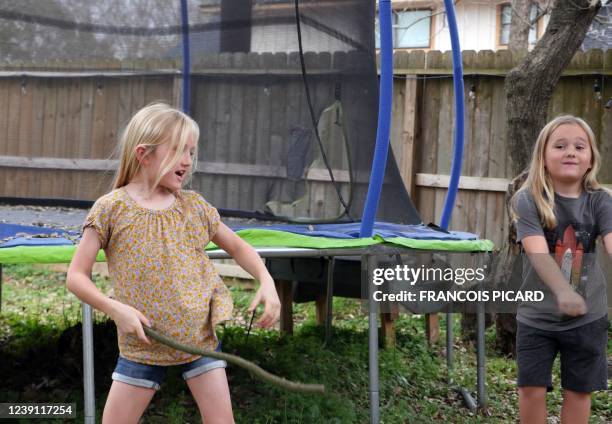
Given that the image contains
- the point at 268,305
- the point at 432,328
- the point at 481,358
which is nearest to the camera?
the point at 268,305

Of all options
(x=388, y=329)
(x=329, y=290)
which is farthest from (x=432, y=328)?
(x=329, y=290)

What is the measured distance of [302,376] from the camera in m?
3.69

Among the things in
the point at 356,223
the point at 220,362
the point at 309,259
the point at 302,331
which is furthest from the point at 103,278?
the point at 220,362

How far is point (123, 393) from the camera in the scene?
1.96 metres

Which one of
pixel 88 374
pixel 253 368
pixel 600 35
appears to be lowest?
pixel 88 374

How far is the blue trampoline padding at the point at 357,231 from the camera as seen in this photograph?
3.22 m

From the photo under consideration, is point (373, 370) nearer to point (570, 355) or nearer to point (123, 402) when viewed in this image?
point (570, 355)

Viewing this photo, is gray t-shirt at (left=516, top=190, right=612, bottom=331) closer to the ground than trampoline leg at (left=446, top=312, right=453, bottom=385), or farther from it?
farther from it

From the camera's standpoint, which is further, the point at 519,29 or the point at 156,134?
the point at 519,29

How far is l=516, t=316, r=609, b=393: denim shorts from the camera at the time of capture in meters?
2.32

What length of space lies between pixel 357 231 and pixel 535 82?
5.88 ft

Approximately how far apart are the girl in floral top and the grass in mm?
1139

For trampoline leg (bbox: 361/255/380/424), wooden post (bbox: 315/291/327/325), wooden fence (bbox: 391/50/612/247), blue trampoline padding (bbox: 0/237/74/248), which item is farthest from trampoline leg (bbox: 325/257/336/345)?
wooden fence (bbox: 391/50/612/247)

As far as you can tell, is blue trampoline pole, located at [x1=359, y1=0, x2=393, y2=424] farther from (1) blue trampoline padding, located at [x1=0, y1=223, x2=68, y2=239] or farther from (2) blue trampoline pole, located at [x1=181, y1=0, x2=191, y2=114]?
(2) blue trampoline pole, located at [x1=181, y1=0, x2=191, y2=114]
